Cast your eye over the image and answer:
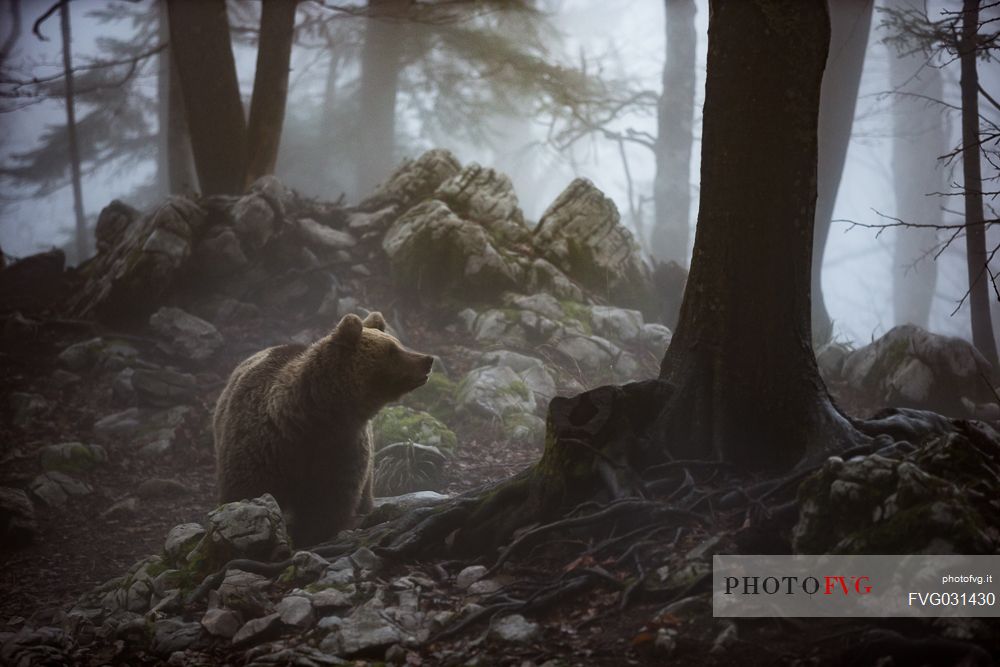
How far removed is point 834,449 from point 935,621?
137 centimetres

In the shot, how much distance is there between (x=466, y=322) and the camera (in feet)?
33.9

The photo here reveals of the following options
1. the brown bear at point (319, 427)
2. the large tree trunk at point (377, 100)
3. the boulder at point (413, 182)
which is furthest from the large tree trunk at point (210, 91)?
the large tree trunk at point (377, 100)

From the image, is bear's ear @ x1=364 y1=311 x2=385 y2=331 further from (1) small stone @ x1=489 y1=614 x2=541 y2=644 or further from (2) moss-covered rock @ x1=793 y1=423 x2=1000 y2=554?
(2) moss-covered rock @ x1=793 y1=423 x2=1000 y2=554

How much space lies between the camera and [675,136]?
18.9 metres

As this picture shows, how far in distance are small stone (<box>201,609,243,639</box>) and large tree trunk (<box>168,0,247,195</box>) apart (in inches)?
375

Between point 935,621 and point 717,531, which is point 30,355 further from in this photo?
point 935,621

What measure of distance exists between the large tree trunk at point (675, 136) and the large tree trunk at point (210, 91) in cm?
1144

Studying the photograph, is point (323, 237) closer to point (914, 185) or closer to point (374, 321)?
point (374, 321)

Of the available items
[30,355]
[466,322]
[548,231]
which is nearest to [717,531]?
[466,322]

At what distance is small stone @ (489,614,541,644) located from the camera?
351 cm

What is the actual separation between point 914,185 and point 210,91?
2931 centimetres

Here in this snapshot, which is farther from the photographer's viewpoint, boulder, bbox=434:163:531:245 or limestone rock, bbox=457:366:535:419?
boulder, bbox=434:163:531:245

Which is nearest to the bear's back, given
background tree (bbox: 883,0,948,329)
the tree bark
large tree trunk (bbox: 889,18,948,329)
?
the tree bark

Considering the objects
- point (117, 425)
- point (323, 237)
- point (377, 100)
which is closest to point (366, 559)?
point (117, 425)
